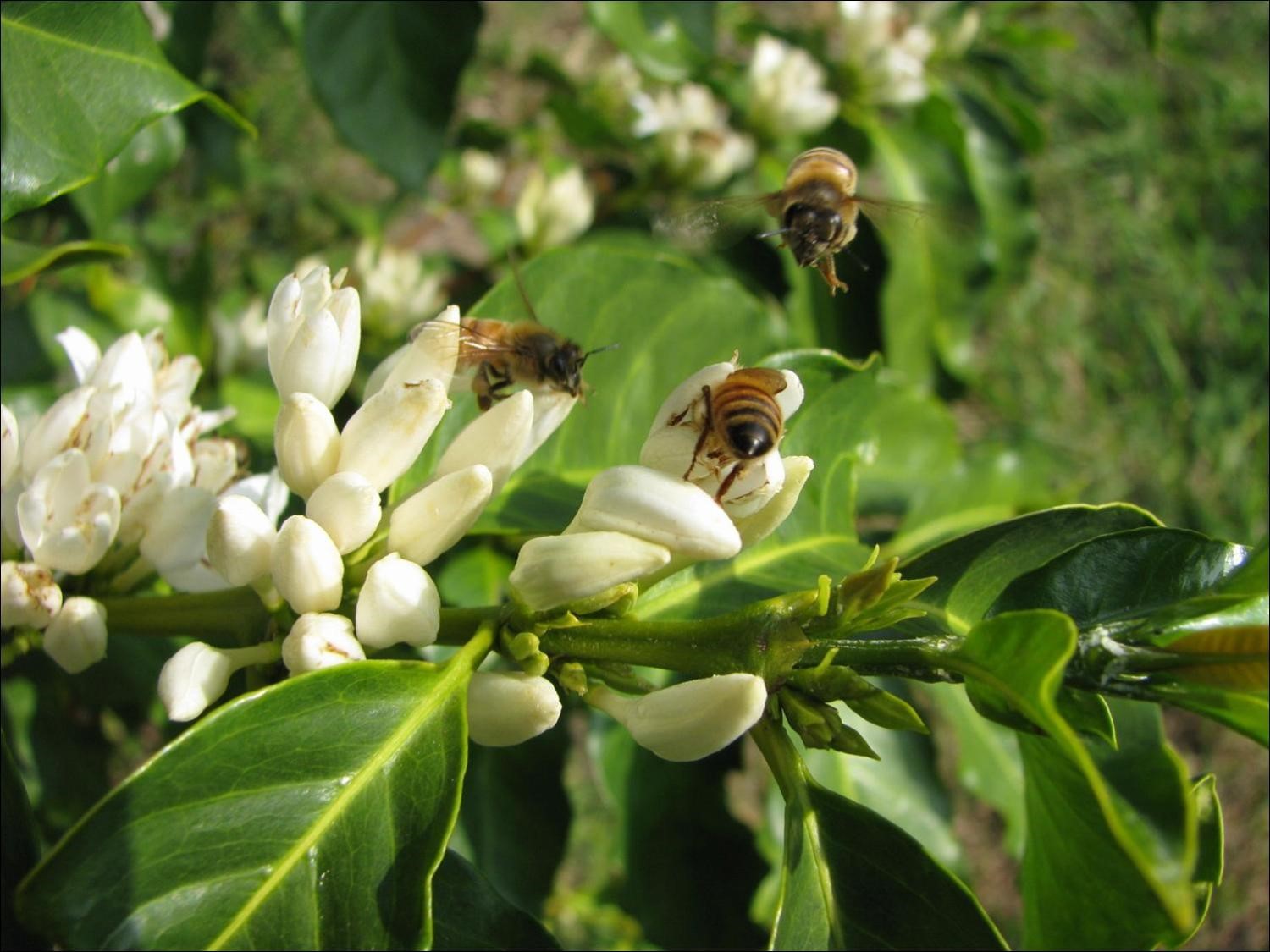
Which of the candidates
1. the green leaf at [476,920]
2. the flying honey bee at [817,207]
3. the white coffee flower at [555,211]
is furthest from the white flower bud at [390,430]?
the white coffee flower at [555,211]

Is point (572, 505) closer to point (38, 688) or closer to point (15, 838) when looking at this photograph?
point (15, 838)

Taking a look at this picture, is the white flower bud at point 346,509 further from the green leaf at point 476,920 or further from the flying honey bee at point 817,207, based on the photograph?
the flying honey bee at point 817,207

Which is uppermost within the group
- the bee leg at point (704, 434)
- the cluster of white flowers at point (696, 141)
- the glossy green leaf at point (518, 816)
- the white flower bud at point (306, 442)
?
the bee leg at point (704, 434)

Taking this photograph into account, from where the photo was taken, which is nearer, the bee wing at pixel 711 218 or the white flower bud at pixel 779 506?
the white flower bud at pixel 779 506

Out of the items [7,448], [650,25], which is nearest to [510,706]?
[7,448]

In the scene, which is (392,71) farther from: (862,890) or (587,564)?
(862,890)

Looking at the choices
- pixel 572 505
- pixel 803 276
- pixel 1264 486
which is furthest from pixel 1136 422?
pixel 572 505

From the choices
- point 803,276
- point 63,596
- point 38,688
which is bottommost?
point 38,688

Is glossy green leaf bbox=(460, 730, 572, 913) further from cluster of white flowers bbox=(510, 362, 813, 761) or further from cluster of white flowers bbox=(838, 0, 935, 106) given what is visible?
cluster of white flowers bbox=(838, 0, 935, 106)
